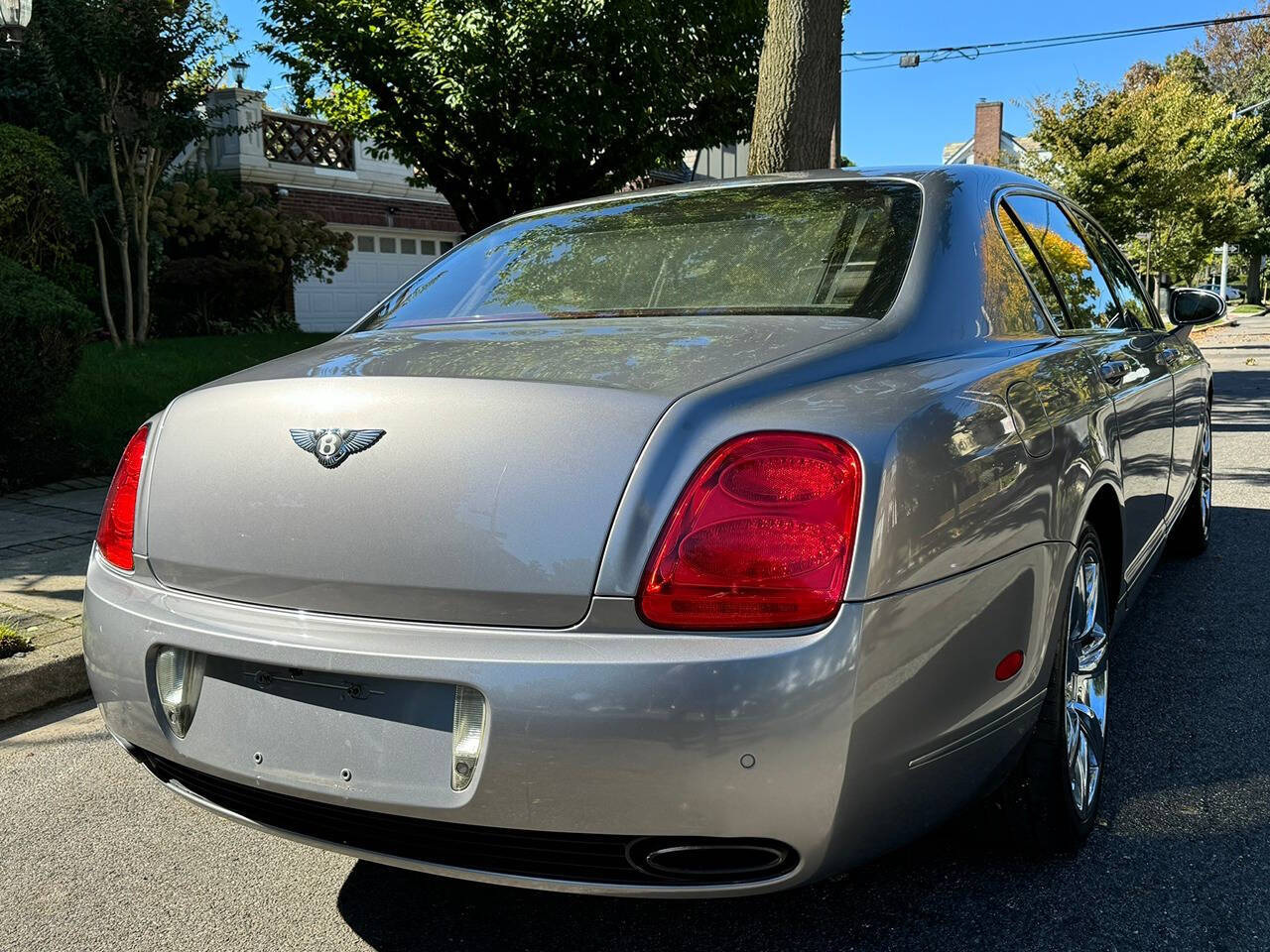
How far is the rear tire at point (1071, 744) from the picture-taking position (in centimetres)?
240

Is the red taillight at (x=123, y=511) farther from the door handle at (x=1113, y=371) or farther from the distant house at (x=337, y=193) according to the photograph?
the distant house at (x=337, y=193)

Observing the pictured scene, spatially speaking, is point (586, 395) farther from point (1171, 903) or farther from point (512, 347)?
point (1171, 903)

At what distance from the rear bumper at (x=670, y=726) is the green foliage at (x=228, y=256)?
13737 mm

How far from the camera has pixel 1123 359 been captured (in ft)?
10.9

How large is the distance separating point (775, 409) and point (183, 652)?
1.18 meters

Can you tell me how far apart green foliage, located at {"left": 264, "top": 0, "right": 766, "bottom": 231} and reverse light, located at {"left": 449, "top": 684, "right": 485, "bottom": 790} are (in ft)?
28.9

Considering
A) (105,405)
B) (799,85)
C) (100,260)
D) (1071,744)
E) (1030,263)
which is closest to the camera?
(1071,744)

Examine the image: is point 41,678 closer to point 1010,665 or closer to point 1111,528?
point 1010,665

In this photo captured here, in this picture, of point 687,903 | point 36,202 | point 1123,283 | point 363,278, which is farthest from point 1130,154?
point 687,903

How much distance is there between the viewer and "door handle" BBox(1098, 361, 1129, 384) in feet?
10.0

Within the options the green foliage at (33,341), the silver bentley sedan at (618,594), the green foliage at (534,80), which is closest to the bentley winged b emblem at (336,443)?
the silver bentley sedan at (618,594)

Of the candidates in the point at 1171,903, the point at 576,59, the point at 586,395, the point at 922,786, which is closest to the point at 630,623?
the point at 586,395

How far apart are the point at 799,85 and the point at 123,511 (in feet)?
20.9

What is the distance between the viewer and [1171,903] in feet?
7.84
